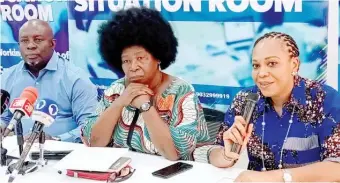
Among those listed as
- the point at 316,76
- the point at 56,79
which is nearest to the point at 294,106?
the point at 316,76

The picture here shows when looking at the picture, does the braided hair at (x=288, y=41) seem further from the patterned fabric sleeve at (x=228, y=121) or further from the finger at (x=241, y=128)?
the finger at (x=241, y=128)

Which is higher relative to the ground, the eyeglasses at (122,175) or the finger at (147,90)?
the finger at (147,90)

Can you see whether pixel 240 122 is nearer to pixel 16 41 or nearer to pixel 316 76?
pixel 316 76

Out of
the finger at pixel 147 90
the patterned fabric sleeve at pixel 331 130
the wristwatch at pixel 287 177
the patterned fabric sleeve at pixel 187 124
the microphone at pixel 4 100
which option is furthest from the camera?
the microphone at pixel 4 100

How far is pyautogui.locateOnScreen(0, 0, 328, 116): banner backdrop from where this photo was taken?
2.59 meters

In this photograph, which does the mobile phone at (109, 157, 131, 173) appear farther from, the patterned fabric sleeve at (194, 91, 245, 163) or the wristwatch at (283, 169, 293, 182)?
the wristwatch at (283, 169, 293, 182)

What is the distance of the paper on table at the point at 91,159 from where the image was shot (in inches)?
84.4

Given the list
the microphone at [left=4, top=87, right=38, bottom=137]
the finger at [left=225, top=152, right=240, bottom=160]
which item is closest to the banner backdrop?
the finger at [left=225, top=152, right=240, bottom=160]

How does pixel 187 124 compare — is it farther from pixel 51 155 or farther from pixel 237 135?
pixel 51 155

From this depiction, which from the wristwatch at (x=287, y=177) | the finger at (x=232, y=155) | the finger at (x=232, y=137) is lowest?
the wristwatch at (x=287, y=177)

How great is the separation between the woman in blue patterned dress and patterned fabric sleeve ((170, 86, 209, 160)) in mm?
186

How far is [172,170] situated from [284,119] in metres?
0.57

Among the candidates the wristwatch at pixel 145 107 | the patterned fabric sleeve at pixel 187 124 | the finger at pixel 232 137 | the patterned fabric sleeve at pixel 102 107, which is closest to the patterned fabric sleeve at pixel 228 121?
the patterned fabric sleeve at pixel 187 124

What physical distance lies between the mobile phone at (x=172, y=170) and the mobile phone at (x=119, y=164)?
14cm
